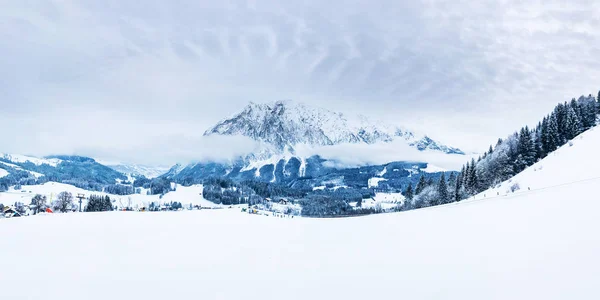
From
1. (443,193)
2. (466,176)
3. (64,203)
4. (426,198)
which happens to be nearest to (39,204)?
(64,203)

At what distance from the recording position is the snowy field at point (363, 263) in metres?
4.29

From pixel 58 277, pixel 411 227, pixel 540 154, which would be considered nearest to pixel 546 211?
pixel 411 227

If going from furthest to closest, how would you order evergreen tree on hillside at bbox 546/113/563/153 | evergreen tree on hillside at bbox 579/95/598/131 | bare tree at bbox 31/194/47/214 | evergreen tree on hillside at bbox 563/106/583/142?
bare tree at bbox 31/194/47/214 → evergreen tree on hillside at bbox 579/95/598/131 → evergreen tree on hillside at bbox 546/113/563/153 → evergreen tree on hillside at bbox 563/106/583/142

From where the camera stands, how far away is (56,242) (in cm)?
945

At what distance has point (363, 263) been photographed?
629 centimetres

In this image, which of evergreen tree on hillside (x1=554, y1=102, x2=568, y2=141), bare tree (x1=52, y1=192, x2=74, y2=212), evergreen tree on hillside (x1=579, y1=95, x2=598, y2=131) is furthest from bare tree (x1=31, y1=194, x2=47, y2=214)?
evergreen tree on hillside (x1=579, y1=95, x2=598, y2=131)

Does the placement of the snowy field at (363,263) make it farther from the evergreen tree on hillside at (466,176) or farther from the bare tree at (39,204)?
the bare tree at (39,204)

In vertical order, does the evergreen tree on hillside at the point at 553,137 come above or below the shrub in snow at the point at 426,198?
above

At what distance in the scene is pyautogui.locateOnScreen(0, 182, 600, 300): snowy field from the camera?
4.29 m

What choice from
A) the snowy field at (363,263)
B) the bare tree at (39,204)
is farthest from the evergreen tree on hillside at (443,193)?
the bare tree at (39,204)

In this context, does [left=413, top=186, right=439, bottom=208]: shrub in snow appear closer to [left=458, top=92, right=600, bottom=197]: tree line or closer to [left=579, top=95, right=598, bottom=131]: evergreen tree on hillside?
[left=458, top=92, right=600, bottom=197]: tree line

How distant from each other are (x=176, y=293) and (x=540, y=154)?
59.8 meters

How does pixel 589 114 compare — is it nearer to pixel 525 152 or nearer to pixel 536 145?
pixel 536 145

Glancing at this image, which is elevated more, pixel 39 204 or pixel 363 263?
pixel 363 263
